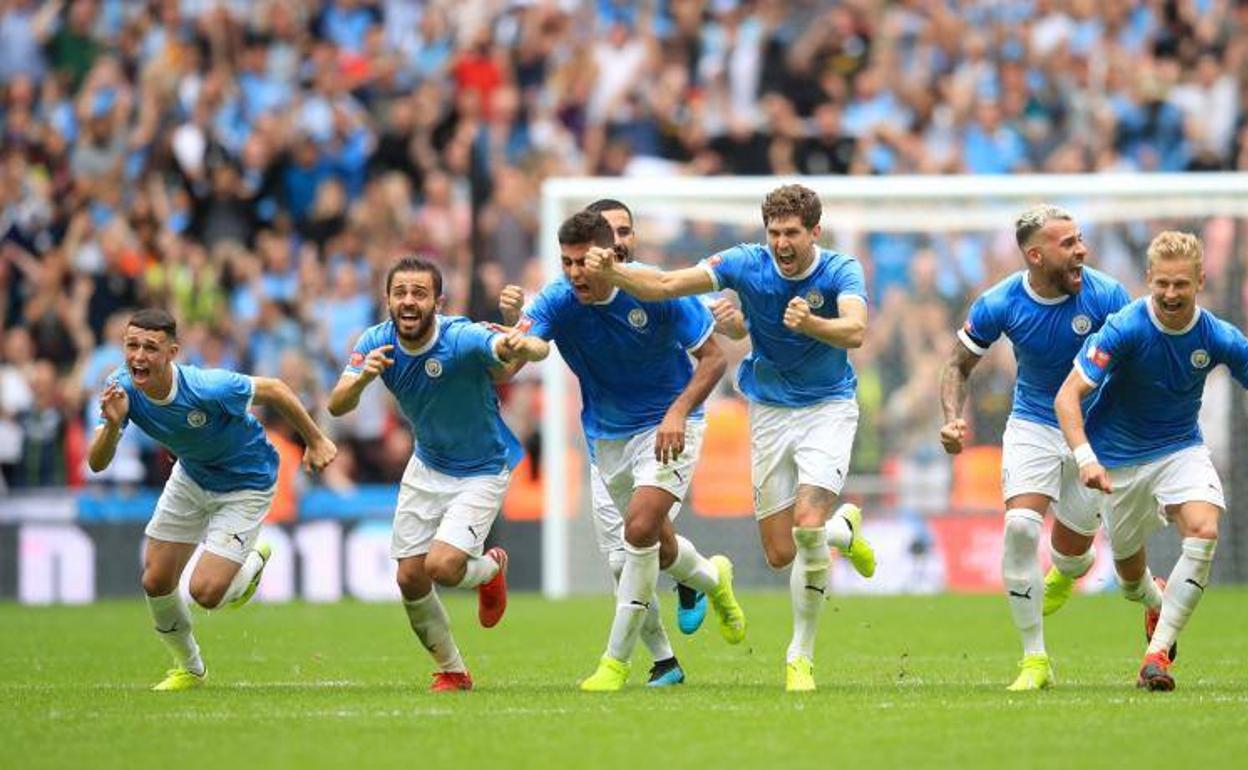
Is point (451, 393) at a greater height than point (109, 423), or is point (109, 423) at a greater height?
point (451, 393)

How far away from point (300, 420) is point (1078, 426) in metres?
4.28

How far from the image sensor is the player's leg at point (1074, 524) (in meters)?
13.4

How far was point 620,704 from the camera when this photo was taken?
11.7m

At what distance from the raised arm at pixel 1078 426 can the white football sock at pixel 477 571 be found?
3282 mm

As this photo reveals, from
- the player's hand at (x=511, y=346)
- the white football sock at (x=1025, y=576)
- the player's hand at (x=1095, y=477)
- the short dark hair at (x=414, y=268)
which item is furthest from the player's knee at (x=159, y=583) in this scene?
the player's hand at (x=1095, y=477)

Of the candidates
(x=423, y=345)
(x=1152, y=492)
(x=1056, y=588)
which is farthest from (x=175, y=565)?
(x=1152, y=492)

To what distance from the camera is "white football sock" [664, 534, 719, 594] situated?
1345 cm

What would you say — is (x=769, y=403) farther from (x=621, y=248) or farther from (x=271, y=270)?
(x=271, y=270)

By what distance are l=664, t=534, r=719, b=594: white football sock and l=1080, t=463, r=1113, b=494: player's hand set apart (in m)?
2.69

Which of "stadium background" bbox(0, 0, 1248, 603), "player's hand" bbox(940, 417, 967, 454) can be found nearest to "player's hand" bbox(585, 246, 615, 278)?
"player's hand" bbox(940, 417, 967, 454)

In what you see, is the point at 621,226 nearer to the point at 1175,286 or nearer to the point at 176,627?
the point at 1175,286

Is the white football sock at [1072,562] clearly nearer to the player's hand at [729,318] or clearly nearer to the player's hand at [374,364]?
the player's hand at [729,318]

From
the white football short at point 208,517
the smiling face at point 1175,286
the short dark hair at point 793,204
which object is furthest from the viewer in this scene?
the white football short at point 208,517

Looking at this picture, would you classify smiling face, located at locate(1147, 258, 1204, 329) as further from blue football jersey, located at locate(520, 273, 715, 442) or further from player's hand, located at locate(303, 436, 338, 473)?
player's hand, located at locate(303, 436, 338, 473)
